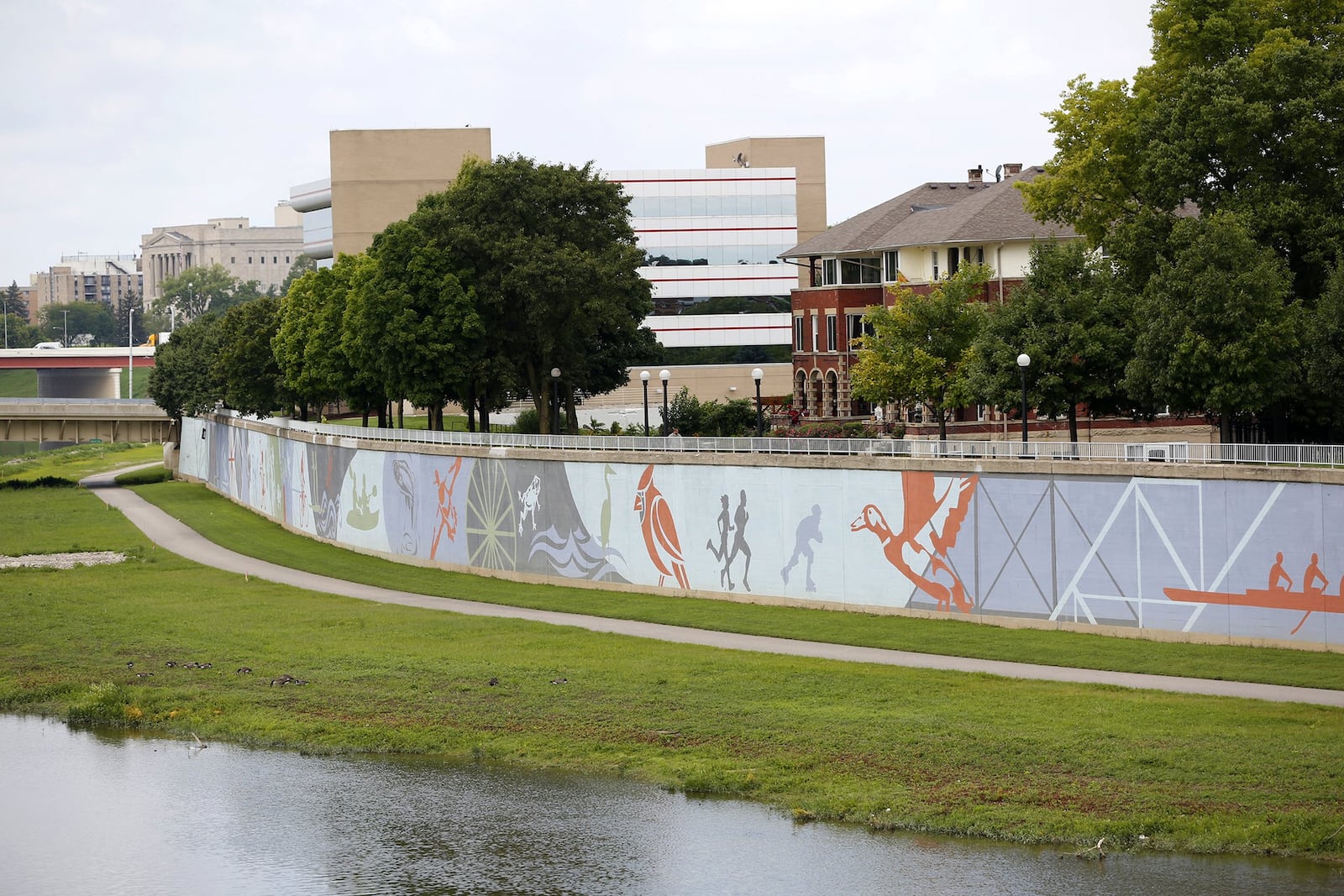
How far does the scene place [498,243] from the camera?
66938 mm

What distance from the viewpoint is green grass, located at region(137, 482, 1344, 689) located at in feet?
115

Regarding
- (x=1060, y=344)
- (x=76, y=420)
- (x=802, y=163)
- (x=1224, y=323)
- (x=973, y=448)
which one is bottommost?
(x=973, y=448)

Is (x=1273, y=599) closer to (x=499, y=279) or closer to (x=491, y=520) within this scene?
(x=491, y=520)

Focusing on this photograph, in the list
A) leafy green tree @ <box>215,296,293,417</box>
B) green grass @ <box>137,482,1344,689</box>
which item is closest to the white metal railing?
green grass @ <box>137,482,1344,689</box>

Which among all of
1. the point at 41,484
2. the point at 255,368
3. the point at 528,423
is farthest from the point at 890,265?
the point at 41,484

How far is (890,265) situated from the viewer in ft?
275

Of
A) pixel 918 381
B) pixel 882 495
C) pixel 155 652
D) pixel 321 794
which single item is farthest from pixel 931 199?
pixel 321 794

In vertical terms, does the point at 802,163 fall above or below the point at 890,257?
above

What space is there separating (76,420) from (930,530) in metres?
91.3

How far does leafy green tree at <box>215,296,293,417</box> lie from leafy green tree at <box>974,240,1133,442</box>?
181 feet

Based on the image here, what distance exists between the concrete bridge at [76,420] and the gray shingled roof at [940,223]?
59.0m

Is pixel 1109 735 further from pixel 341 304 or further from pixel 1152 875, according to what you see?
pixel 341 304

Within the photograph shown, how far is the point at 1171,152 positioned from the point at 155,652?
114ft

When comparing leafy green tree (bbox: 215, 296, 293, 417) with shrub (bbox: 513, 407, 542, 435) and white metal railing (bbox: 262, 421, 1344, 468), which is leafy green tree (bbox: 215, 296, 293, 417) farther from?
white metal railing (bbox: 262, 421, 1344, 468)
